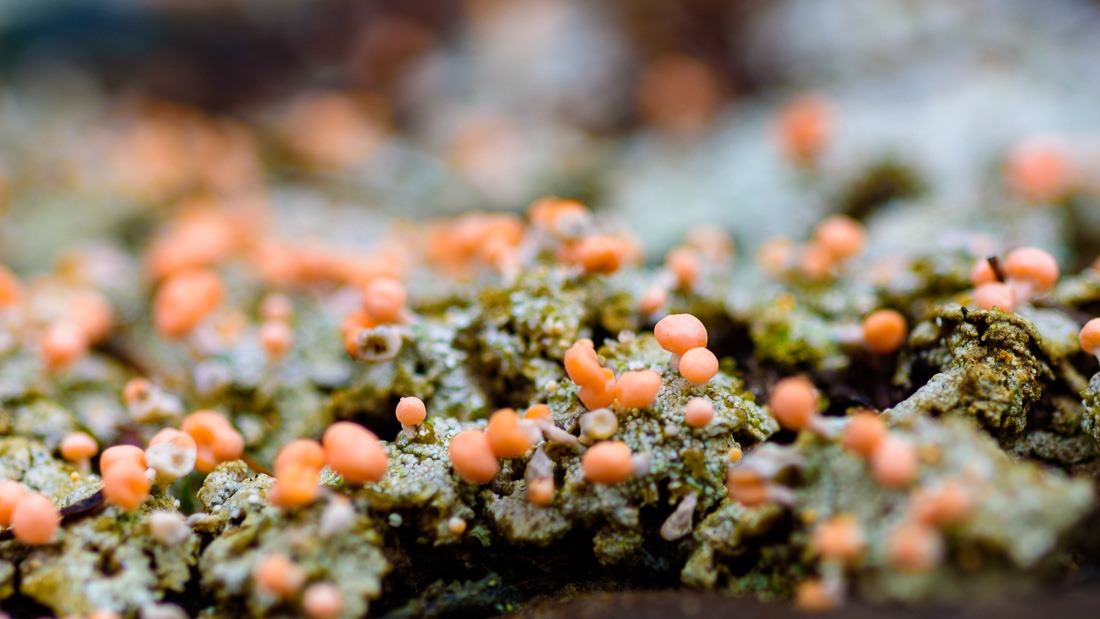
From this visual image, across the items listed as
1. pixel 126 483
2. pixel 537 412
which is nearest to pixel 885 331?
pixel 537 412

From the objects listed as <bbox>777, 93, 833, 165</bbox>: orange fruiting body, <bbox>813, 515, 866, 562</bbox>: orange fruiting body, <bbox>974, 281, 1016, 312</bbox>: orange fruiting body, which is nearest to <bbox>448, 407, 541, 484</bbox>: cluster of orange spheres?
<bbox>813, 515, 866, 562</bbox>: orange fruiting body

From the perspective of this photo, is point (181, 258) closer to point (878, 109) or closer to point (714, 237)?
point (714, 237)

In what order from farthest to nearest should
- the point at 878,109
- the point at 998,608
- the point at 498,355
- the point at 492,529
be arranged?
the point at 878,109, the point at 498,355, the point at 492,529, the point at 998,608

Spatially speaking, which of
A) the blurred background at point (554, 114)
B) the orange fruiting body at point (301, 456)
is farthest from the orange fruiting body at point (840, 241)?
the orange fruiting body at point (301, 456)

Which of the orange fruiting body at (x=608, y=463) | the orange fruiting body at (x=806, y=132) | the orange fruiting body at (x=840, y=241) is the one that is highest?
the orange fruiting body at (x=806, y=132)

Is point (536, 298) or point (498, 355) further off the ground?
point (536, 298)

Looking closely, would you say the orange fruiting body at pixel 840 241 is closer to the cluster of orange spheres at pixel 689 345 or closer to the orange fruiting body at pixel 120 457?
the cluster of orange spheres at pixel 689 345

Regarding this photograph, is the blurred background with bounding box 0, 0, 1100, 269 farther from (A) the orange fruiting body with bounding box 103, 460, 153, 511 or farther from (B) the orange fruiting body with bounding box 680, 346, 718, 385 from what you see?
(A) the orange fruiting body with bounding box 103, 460, 153, 511

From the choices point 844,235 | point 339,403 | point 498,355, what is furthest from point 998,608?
point 339,403
